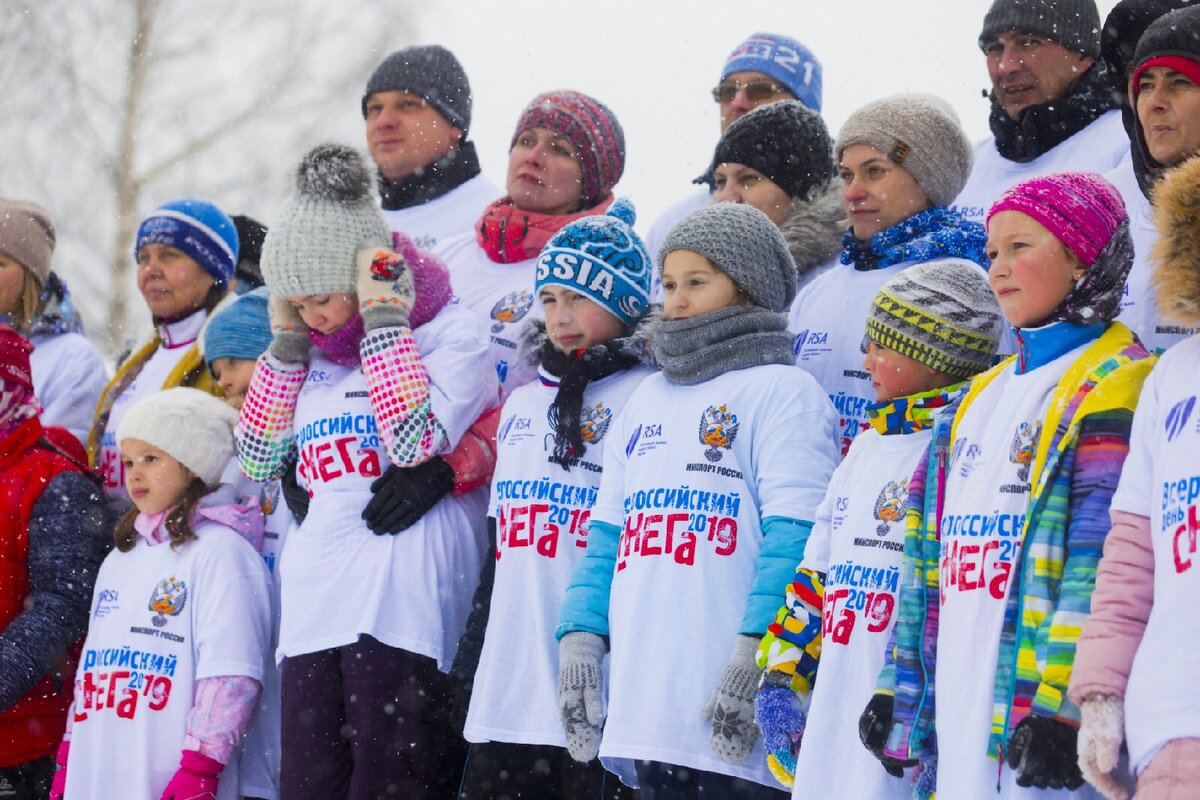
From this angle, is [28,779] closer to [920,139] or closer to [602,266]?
[602,266]

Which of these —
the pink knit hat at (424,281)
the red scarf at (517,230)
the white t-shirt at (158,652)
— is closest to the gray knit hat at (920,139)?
the red scarf at (517,230)

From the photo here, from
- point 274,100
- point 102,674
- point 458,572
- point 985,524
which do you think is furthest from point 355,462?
point 274,100

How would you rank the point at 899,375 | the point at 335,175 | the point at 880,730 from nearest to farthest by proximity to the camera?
the point at 880,730, the point at 899,375, the point at 335,175

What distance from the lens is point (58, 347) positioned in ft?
23.2

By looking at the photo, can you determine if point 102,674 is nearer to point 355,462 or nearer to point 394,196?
point 355,462

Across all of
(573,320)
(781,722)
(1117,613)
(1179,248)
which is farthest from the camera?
(573,320)

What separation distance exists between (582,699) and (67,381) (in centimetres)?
365

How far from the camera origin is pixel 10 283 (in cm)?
697

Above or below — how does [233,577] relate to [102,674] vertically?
above

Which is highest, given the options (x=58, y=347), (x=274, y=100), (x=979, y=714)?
(x=274, y=100)

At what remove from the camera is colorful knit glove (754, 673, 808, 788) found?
3.86 m

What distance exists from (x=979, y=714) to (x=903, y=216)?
211cm

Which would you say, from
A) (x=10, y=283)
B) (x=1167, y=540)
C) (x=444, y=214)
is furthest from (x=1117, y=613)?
(x=10, y=283)

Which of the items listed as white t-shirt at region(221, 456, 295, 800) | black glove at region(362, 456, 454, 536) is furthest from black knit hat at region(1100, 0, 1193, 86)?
white t-shirt at region(221, 456, 295, 800)
